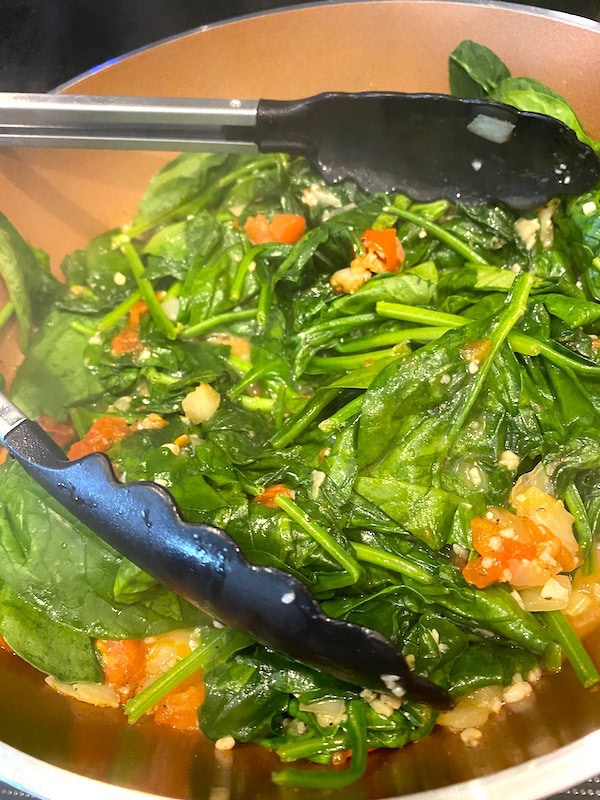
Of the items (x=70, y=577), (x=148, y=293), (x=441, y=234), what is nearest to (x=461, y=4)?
(x=441, y=234)

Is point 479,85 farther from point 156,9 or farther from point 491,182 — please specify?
point 156,9

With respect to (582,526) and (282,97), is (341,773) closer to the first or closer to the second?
(582,526)

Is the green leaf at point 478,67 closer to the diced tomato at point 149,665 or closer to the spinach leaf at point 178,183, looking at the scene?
the spinach leaf at point 178,183

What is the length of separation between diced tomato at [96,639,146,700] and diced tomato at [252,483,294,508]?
53cm

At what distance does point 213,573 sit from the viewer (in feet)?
4.44

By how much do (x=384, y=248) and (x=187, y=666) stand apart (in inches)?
56.9

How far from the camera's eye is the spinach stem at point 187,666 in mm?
1695

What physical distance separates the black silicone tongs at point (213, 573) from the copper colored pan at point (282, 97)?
0.21m

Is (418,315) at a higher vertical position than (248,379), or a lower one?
higher

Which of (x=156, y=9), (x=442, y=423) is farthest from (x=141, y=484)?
(x=156, y=9)

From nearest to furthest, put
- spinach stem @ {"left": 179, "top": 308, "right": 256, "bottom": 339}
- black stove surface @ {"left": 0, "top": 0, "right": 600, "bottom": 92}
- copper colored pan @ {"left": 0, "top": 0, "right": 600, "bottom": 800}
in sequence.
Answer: copper colored pan @ {"left": 0, "top": 0, "right": 600, "bottom": 800} < spinach stem @ {"left": 179, "top": 308, "right": 256, "bottom": 339} < black stove surface @ {"left": 0, "top": 0, "right": 600, "bottom": 92}

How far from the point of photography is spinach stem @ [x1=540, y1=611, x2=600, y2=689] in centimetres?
158

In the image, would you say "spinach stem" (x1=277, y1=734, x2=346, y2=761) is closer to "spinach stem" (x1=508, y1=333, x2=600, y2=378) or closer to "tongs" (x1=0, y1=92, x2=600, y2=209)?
"spinach stem" (x1=508, y1=333, x2=600, y2=378)

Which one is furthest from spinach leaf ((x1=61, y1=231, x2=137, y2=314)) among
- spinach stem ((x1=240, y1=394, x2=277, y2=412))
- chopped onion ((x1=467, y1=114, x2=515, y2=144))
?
chopped onion ((x1=467, y1=114, x2=515, y2=144))
